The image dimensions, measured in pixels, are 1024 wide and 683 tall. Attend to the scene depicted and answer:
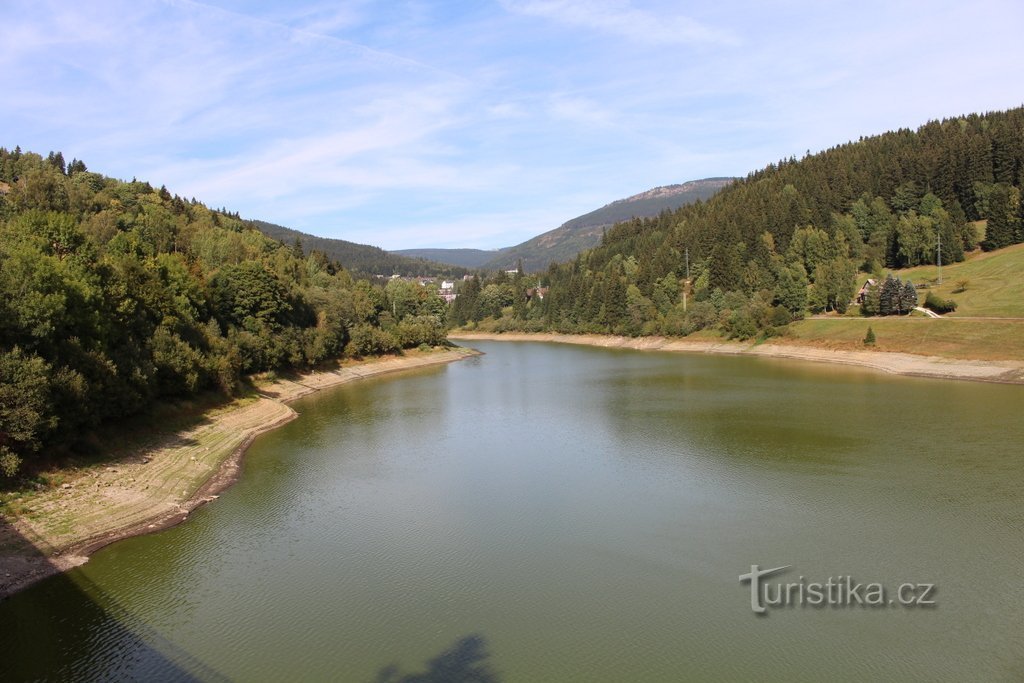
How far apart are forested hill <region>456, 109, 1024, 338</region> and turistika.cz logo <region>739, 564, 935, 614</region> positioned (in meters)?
60.2

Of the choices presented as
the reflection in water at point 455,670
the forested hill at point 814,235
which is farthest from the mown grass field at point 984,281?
the reflection in water at point 455,670

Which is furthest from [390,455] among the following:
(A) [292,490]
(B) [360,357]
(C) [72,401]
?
(B) [360,357]

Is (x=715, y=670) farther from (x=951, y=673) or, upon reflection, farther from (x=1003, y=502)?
(x=1003, y=502)

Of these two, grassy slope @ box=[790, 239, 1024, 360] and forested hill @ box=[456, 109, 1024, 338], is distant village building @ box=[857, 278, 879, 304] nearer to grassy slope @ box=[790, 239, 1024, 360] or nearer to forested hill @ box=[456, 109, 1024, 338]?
forested hill @ box=[456, 109, 1024, 338]

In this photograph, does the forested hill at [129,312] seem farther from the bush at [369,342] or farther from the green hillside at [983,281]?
the green hillside at [983,281]

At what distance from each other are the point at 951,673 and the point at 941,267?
242 ft

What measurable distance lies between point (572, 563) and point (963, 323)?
162ft

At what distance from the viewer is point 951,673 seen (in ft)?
37.1

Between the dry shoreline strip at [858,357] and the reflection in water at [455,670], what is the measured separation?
143 feet

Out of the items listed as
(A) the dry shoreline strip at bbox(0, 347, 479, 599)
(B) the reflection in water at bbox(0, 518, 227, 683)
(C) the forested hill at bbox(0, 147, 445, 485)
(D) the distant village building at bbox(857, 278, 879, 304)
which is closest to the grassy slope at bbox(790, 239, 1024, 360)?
(D) the distant village building at bbox(857, 278, 879, 304)

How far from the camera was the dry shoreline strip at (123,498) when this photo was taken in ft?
55.5

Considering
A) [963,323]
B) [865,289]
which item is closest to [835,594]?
[963,323]

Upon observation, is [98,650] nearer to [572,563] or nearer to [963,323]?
[572,563]

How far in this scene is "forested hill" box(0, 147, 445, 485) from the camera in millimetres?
22234
